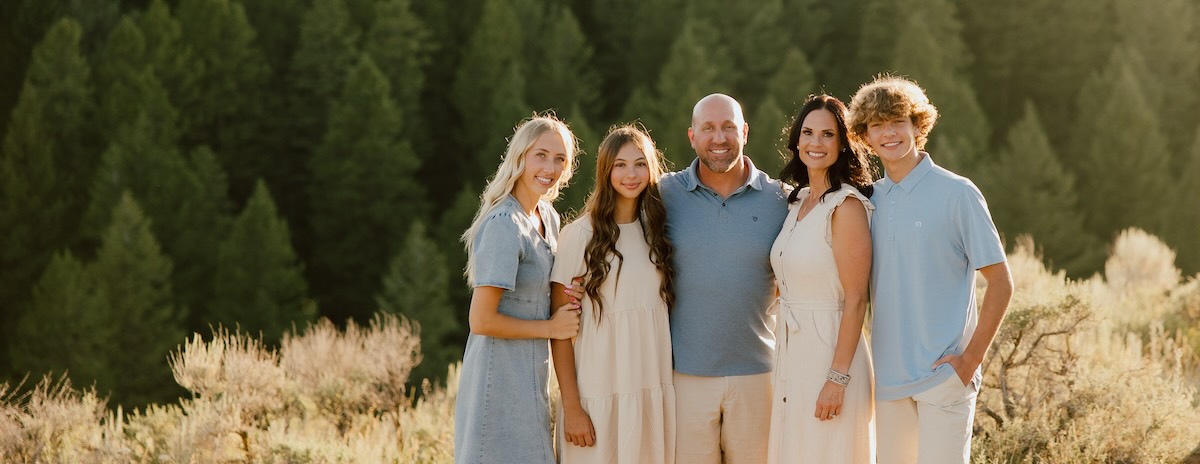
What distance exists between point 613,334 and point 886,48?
37696 mm

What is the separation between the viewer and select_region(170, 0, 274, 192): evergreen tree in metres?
37.0

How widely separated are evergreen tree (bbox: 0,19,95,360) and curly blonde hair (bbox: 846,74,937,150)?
106 ft

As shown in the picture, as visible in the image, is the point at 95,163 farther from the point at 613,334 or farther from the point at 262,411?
the point at 613,334

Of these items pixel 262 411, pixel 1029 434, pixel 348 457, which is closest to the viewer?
pixel 1029 434

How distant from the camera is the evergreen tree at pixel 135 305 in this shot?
29.5 m

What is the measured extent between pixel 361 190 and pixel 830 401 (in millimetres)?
33925

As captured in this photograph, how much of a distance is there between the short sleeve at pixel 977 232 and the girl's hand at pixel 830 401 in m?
0.56

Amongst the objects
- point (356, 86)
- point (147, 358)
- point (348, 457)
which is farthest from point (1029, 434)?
point (356, 86)

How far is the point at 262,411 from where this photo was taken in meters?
7.36

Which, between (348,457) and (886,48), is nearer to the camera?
(348,457)

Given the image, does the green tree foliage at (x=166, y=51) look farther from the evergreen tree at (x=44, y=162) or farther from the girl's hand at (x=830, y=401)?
the girl's hand at (x=830, y=401)

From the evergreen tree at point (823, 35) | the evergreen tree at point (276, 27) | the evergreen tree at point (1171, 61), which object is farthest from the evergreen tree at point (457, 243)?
the evergreen tree at point (1171, 61)

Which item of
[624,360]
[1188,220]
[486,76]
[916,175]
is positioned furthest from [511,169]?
[486,76]

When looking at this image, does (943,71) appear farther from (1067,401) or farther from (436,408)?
(1067,401)
